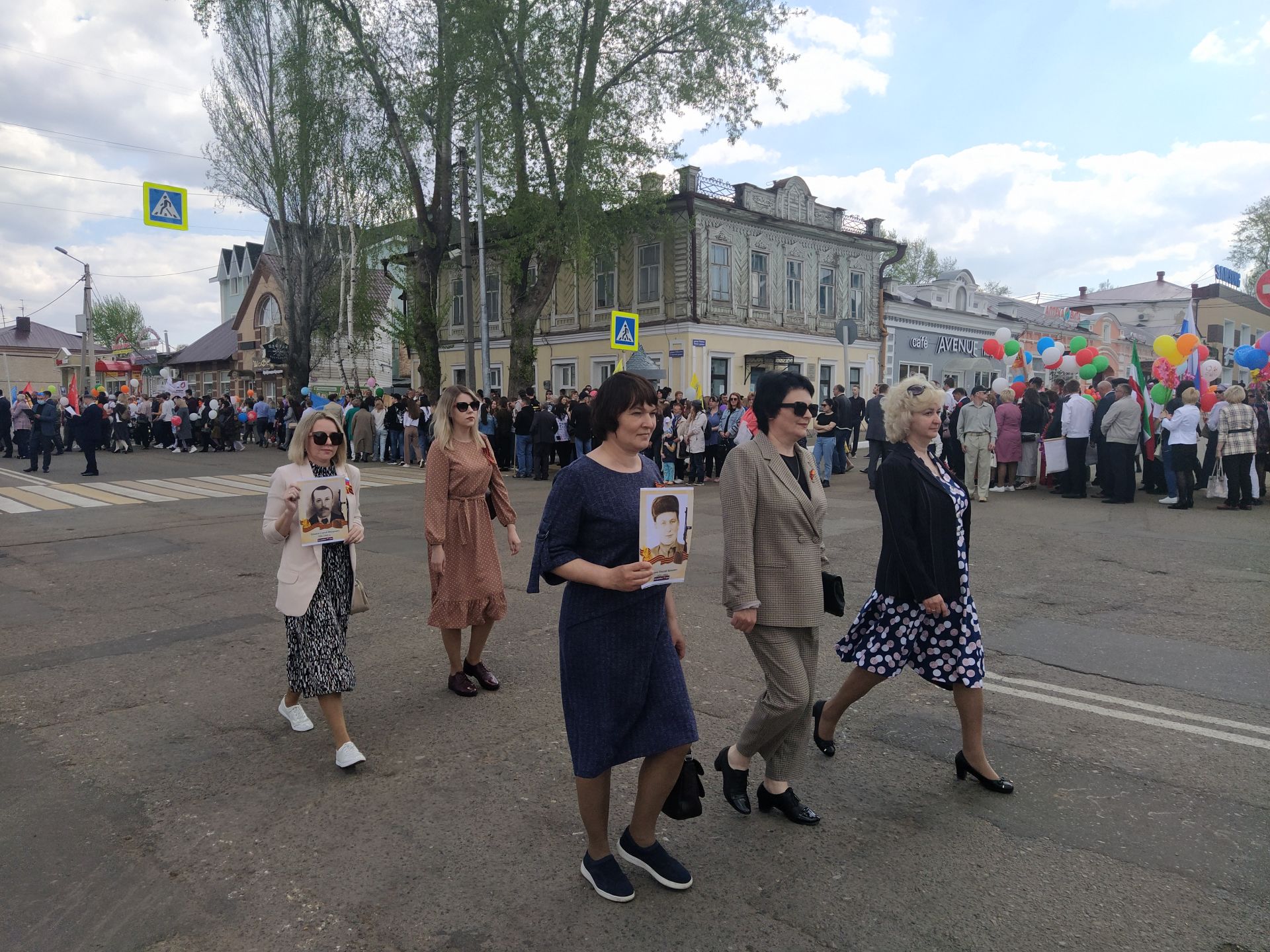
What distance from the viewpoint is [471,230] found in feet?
99.7

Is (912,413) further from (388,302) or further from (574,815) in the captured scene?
(388,302)

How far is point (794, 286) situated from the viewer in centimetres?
3253

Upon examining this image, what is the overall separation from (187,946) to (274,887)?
14.1 inches

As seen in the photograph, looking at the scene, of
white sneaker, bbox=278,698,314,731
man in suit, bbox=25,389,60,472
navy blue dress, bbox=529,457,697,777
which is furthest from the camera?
man in suit, bbox=25,389,60,472

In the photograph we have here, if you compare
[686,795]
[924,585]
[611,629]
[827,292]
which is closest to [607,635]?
[611,629]

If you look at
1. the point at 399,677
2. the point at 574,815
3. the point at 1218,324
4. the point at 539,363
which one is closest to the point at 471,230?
the point at 539,363

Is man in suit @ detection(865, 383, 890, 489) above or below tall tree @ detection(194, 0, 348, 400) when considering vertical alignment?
below

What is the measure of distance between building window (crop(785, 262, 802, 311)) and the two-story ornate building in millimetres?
50

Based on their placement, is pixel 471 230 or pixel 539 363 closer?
pixel 471 230

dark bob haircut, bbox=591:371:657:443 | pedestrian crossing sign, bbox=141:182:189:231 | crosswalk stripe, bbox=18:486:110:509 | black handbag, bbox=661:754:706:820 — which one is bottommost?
black handbag, bbox=661:754:706:820

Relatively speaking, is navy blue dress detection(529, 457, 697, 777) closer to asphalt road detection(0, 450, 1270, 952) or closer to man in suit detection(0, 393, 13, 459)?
asphalt road detection(0, 450, 1270, 952)

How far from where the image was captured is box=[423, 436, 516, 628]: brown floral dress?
505cm

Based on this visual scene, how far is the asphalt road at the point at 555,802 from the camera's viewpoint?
288 cm

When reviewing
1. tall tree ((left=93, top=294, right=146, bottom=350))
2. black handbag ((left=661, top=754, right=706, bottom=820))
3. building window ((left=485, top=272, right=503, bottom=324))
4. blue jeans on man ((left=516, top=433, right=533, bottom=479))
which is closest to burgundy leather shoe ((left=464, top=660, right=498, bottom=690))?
black handbag ((left=661, top=754, right=706, bottom=820))
